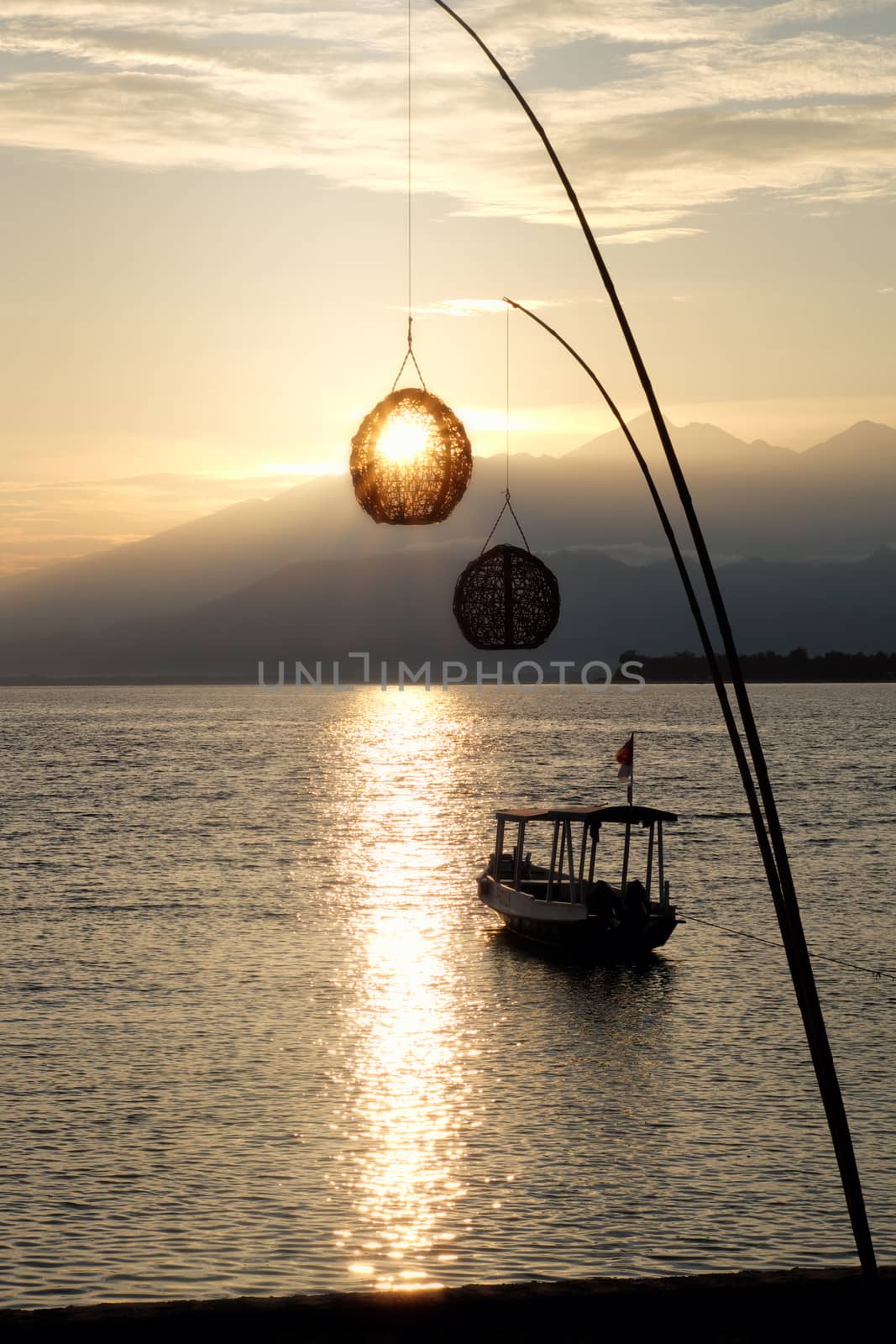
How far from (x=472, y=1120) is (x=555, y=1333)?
14917 millimetres

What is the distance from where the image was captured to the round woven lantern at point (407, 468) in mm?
13688

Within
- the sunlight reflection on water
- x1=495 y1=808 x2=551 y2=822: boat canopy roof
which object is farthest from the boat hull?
x1=495 y1=808 x2=551 y2=822: boat canopy roof

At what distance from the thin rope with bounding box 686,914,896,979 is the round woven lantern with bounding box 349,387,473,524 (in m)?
26.4

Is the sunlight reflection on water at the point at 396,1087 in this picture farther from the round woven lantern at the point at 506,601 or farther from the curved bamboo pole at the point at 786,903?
the curved bamboo pole at the point at 786,903

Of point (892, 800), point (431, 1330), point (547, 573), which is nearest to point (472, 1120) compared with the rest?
point (547, 573)

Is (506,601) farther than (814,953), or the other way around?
(814,953)

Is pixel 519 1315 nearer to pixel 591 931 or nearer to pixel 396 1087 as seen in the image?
pixel 396 1087

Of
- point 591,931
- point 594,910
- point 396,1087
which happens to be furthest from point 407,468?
point 594,910

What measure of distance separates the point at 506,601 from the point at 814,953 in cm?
2710

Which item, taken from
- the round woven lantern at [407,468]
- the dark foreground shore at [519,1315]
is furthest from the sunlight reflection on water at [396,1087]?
the round woven lantern at [407,468]

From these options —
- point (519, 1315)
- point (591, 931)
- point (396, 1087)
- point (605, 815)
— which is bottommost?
point (591, 931)

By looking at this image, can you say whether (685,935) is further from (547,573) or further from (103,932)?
(547,573)

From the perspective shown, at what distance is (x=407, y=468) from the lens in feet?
46.0

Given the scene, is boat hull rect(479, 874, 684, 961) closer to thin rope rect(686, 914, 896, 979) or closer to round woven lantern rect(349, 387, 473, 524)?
thin rope rect(686, 914, 896, 979)
